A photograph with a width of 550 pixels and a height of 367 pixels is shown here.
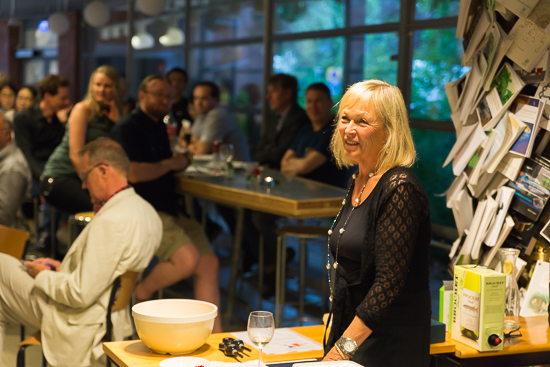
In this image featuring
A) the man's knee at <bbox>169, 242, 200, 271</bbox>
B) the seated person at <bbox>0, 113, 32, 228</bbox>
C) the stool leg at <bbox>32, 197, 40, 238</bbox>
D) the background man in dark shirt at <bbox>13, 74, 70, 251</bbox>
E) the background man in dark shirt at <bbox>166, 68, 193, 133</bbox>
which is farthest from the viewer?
the background man in dark shirt at <bbox>166, 68, 193, 133</bbox>

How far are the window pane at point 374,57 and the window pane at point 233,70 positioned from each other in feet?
6.33

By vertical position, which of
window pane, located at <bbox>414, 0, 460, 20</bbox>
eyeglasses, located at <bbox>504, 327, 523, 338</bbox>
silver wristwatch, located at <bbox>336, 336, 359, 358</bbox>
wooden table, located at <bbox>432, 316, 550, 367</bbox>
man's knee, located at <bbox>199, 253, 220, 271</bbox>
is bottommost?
man's knee, located at <bbox>199, 253, 220, 271</bbox>

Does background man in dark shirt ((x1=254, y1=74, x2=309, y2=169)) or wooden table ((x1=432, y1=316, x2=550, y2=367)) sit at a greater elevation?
background man in dark shirt ((x1=254, y1=74, x2=309, y2=169))

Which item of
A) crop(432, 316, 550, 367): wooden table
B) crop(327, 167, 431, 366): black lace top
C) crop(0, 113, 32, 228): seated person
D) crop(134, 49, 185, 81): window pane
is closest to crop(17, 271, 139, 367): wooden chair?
crop(327, 167, 431, 366): black lace top

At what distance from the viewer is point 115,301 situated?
9.70 ft

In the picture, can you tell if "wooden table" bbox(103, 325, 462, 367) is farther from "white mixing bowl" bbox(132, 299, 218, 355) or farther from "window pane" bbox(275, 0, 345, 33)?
"window pane" bbox(275, 0, 345, 33)

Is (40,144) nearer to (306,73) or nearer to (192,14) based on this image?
(306,73)

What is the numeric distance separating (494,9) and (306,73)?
4.07 m

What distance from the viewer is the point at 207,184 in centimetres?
446

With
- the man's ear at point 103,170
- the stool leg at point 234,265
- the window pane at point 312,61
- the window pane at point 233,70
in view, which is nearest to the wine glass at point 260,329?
the man's ear at point 103,170

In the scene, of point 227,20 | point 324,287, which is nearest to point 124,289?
point 324,287

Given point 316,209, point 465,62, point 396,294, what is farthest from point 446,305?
point 316,209

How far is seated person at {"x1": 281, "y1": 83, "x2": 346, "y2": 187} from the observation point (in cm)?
503

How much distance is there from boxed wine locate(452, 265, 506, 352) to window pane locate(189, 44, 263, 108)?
5.52 metres
